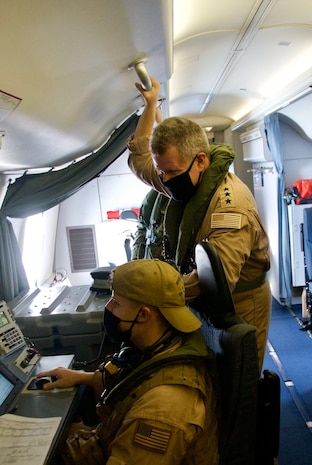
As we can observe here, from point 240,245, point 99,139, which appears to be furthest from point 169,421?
point 99,139

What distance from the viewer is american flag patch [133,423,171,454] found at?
3.37 feet

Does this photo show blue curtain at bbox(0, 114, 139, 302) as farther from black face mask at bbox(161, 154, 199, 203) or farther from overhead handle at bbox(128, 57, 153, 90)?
black face mask at bbox(161, 154, 199, 203)

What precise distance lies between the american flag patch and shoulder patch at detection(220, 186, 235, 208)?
3.19ft

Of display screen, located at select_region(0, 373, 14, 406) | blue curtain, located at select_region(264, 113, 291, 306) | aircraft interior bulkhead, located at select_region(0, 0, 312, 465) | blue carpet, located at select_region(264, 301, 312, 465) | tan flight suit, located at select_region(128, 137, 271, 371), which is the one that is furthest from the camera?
blue curtain, located at select_region(264, 113, 291, 306)

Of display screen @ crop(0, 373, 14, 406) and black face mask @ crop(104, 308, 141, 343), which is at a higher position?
black face mask @ crop(104, 308, 141, 343)

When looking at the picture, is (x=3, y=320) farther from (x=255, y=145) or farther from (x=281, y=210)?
(x=255, y=145)

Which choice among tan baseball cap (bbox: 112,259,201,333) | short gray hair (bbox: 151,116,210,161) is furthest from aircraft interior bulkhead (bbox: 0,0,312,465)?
tan baseball cap (bbox: 112,259,201,333)

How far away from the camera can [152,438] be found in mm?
1036

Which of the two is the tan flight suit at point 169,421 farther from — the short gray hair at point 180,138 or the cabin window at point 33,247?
the cabin window at point 33,247

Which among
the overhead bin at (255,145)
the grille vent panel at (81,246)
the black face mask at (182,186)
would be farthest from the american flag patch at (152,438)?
the grille vent panel at (81,246)

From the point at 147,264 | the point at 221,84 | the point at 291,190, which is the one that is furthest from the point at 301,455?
the point at 221,84

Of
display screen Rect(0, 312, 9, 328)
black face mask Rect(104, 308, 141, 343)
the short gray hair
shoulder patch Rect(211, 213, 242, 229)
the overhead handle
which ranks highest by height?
the overhead handle

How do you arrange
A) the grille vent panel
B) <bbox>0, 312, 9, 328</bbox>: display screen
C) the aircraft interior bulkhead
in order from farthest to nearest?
the grille vent panel
<bbox>0, 312, 9, 328</bbox>: display screen
the aircraft interior bulkhead

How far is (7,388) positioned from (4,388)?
2 cm
